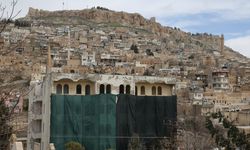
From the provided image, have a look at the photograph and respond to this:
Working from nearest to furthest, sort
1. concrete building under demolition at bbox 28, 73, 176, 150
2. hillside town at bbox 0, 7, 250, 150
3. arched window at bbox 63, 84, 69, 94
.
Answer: concrete building under demolition at bbox 28, 73, 176, 150 → hillside town at bbox 0, 7, 250, 150 → arched window at bbox 63, 84, 69, 94

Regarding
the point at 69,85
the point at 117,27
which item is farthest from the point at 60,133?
the point at 117,27

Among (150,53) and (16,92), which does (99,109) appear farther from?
(150,53)

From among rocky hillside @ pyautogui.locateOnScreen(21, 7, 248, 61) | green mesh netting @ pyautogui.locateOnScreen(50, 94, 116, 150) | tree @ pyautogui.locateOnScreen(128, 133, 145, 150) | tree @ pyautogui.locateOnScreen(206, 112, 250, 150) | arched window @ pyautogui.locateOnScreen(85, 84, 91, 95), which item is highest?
rocky hillside @ pyautogui.locateOnScreen(21, 7, 248, 61)

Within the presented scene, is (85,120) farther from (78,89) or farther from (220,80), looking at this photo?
(220,80)

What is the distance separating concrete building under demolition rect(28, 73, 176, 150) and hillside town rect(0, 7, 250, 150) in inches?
2.1

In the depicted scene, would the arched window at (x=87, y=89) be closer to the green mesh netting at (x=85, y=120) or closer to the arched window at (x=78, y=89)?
the arched window at (x=78, y=89)

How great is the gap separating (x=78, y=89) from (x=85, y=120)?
8.40 feet

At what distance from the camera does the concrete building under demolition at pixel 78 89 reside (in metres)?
27.6

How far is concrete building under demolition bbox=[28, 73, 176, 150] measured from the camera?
27.6 m

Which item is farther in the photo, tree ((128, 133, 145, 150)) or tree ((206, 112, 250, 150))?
tree ((206, 112, 250, 150))

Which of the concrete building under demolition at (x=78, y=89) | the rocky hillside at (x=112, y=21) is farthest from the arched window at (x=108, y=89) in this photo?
the rocky hillside at (x=112, y=21)

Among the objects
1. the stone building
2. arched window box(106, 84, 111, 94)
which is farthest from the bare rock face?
arched window box(106, 84, 111, 94)

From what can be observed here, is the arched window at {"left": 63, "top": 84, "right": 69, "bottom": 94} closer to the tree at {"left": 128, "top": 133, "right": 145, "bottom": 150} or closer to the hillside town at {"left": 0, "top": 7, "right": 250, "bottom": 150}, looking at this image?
the hillside town at {"left": 0, "top": 7, "right": 250, "bottom": 150}

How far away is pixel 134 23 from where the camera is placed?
145500 mm
